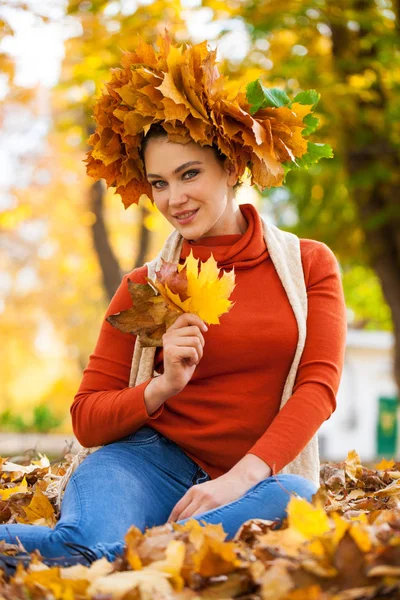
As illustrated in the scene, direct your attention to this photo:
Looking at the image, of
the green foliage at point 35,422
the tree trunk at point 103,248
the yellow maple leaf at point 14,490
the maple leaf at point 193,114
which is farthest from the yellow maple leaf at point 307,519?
the green foliage at point 35,422

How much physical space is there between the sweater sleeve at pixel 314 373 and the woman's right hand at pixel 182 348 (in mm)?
311

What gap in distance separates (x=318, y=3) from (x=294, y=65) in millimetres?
574

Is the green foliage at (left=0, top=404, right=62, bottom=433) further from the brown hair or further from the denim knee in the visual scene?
the denim knee

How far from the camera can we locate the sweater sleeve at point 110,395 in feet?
9.09

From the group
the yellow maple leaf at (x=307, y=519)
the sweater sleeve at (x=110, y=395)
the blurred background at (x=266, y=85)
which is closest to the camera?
the yellow maple leaf at (x=307, y=519)

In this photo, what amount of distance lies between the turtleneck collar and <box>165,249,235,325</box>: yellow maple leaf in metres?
0.43

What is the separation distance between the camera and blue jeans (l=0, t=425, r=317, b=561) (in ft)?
7.96

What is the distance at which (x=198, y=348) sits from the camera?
8.48 ft

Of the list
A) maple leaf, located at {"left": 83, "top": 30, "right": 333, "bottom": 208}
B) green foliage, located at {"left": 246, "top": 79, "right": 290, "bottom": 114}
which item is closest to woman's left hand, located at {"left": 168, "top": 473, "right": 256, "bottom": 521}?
maple leaf, located at {"left": 83, "top": 30, "right": 333, "bottom": 208}

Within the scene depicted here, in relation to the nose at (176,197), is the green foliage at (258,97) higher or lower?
higher

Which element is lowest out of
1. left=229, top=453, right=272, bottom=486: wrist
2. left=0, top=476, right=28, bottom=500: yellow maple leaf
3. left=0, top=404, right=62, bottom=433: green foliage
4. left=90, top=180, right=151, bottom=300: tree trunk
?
left=0, top=404, right=62, bottom=433: green foliage

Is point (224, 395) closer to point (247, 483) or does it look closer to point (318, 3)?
point (247, 483)

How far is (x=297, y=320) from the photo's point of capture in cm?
288

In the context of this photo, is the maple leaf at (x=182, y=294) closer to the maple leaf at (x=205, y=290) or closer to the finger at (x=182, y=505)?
the maple leaf at (x=205, y=290)
